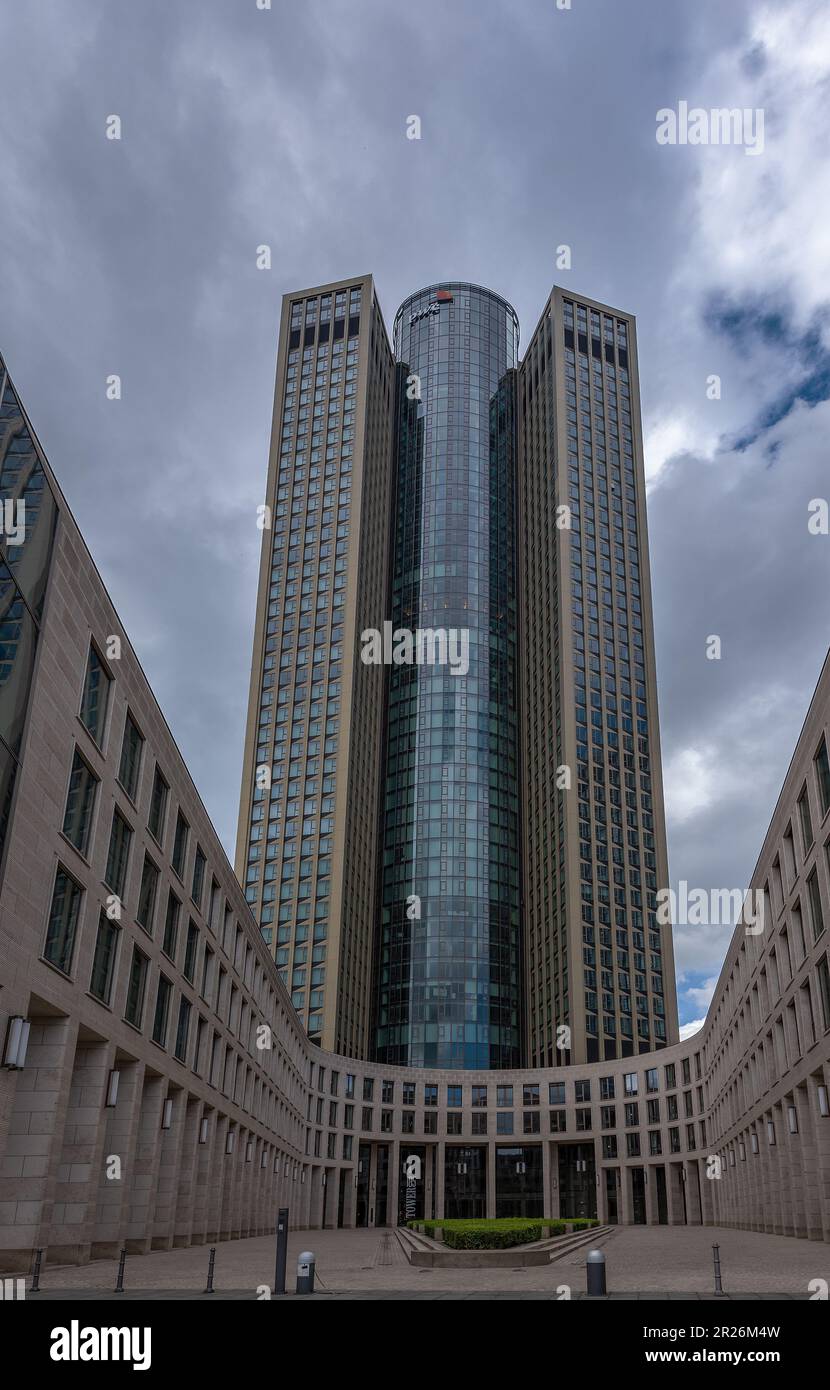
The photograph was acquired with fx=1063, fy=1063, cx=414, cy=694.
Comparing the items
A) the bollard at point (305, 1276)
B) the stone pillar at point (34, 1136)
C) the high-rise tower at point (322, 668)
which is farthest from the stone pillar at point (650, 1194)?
the bollard at point (305, 1276)

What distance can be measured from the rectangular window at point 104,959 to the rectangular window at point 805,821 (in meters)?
25.2

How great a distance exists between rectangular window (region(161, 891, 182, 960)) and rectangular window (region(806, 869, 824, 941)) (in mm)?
23314

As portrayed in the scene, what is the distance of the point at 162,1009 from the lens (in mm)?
36375

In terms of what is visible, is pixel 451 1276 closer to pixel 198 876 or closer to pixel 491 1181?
pixel 198 876

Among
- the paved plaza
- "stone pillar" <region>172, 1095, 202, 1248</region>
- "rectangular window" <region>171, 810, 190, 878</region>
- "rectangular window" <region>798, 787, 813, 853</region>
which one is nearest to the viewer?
the paved plaza

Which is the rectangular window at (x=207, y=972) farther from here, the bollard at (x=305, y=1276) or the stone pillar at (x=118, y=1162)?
the bollard at (x=305, y=1276)

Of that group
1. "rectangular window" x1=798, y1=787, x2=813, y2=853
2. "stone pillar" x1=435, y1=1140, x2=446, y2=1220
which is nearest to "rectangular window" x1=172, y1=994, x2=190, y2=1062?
"rectangular window" x1=798, y1=787, x2=813, y2=853

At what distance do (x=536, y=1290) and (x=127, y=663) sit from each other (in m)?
19.9

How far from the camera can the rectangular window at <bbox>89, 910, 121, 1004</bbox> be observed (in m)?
28.6

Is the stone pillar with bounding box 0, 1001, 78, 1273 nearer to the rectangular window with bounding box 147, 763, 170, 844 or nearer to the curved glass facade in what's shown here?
the rectangular window with bounding box 147, 763, 170, 844

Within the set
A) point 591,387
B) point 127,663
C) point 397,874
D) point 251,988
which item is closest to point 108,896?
point 127,663

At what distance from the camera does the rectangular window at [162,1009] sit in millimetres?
35469

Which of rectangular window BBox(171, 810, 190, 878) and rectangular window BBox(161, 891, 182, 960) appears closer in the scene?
rectangular window BBox(161, 891, 182, 960)
